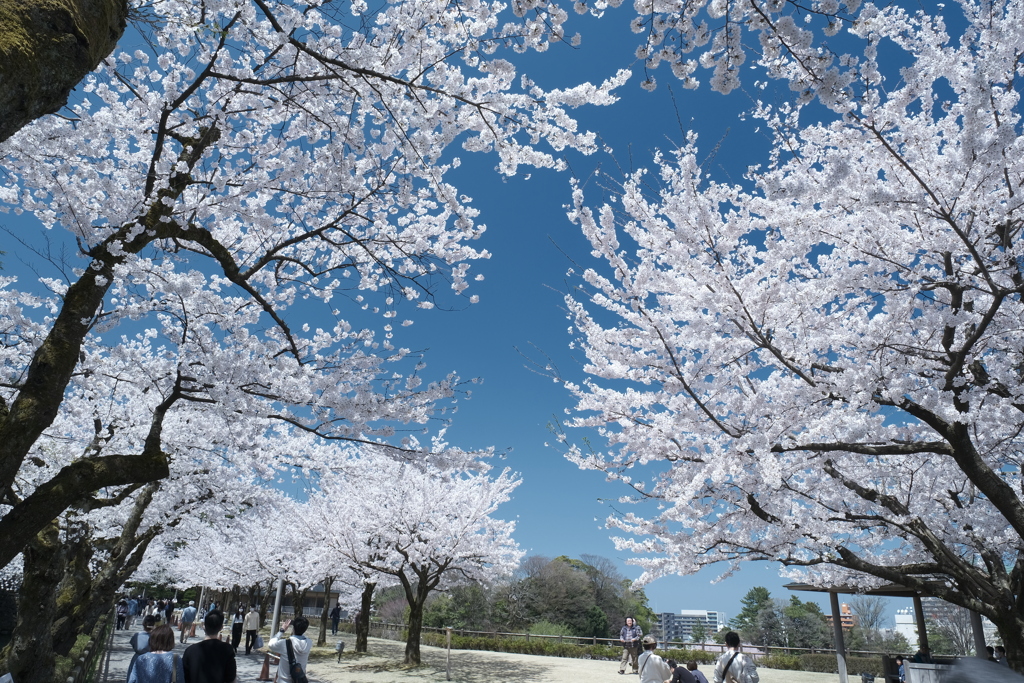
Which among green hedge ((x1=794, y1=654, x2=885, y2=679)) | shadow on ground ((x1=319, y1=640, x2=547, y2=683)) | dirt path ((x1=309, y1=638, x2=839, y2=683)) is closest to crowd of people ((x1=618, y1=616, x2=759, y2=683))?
dirt path ((x1=309, y1=638, x2=839, y2=683))

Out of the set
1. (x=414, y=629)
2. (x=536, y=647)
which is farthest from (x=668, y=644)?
(x=414, y=629)

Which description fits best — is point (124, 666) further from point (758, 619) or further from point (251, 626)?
point (758, 619)

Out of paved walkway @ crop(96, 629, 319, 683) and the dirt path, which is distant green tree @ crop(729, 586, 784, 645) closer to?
the dirt path

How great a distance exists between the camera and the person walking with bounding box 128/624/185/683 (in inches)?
164

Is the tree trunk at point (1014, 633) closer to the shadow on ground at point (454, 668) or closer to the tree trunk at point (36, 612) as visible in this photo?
the tree trunk at point (36, 612)

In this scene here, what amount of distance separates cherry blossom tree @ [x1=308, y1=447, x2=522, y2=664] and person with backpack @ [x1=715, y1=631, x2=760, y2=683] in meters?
10.3

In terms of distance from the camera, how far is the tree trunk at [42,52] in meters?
2.12

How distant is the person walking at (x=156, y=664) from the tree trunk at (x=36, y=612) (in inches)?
66.3

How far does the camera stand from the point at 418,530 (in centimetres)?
1622

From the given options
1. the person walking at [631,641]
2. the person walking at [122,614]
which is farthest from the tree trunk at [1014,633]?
the person walking at [122,614]

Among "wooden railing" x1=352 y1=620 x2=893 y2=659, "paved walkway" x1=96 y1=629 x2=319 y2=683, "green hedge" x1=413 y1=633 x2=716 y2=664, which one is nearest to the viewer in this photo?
"paved walkway" x1=96 y1=629 x2=319 y2=683

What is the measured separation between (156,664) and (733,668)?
528 centimetres

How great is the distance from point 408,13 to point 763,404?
458 centimetres

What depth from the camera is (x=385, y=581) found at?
19.8 m
